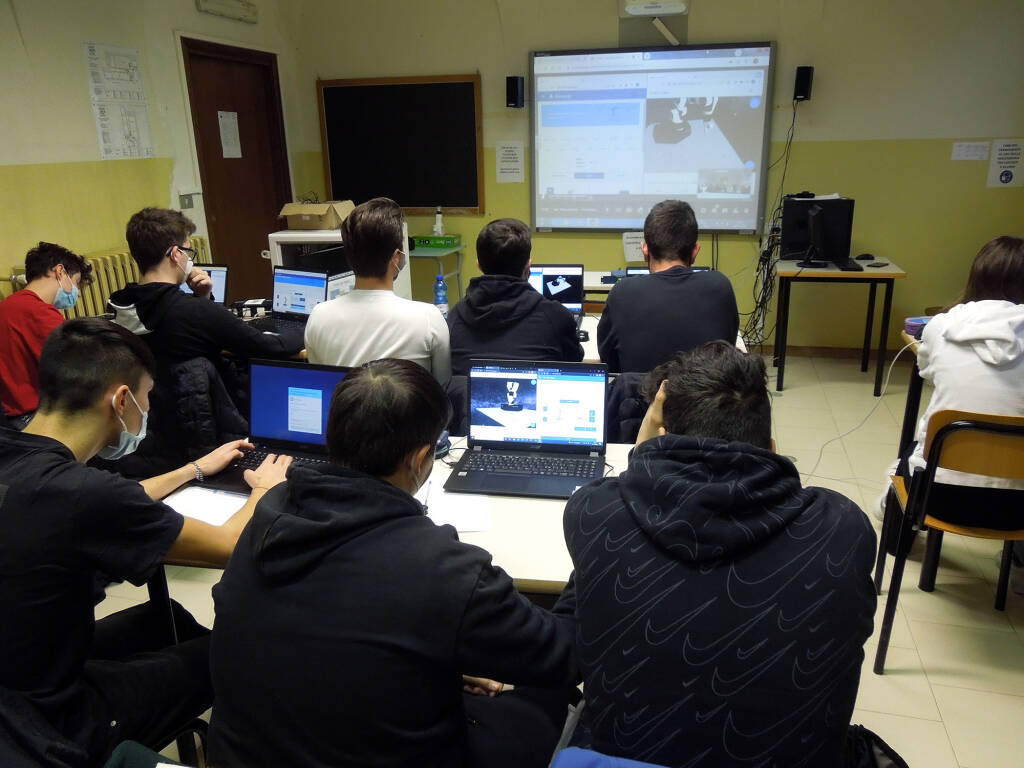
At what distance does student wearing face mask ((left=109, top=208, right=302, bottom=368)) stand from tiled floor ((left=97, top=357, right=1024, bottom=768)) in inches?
36.4

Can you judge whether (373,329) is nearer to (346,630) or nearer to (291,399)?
(291,399)

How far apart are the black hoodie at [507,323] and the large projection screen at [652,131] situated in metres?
3.19

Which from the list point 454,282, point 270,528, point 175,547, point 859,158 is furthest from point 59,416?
point 859,158

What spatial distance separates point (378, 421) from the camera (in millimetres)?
1196

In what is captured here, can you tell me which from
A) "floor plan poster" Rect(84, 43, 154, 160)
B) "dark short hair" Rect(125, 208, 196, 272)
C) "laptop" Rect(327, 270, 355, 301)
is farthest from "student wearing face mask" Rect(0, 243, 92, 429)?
"floor plan poster" Rect(84, 43, 154, 160)

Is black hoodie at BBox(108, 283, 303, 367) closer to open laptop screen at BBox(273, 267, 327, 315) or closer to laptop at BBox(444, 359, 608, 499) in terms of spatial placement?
open laptop screen at BBox(273, 267, 327, 315)

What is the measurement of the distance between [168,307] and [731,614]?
239 centimetres

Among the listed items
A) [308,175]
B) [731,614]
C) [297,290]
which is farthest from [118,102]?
[731,614]

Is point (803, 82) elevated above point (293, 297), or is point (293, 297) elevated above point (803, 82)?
point (803, 82)

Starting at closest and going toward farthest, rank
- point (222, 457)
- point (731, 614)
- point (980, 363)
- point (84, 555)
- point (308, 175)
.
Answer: point (731, 614) → point (84, 555) → point (222, 457) → point (980, 363) → point (308, 175)

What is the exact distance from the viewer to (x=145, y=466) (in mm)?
2691

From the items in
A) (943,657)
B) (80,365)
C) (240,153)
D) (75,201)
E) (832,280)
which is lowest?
(943,657)

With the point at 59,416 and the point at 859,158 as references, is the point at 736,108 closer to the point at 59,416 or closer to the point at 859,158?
the point at 859,158

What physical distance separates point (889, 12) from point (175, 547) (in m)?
5.41
